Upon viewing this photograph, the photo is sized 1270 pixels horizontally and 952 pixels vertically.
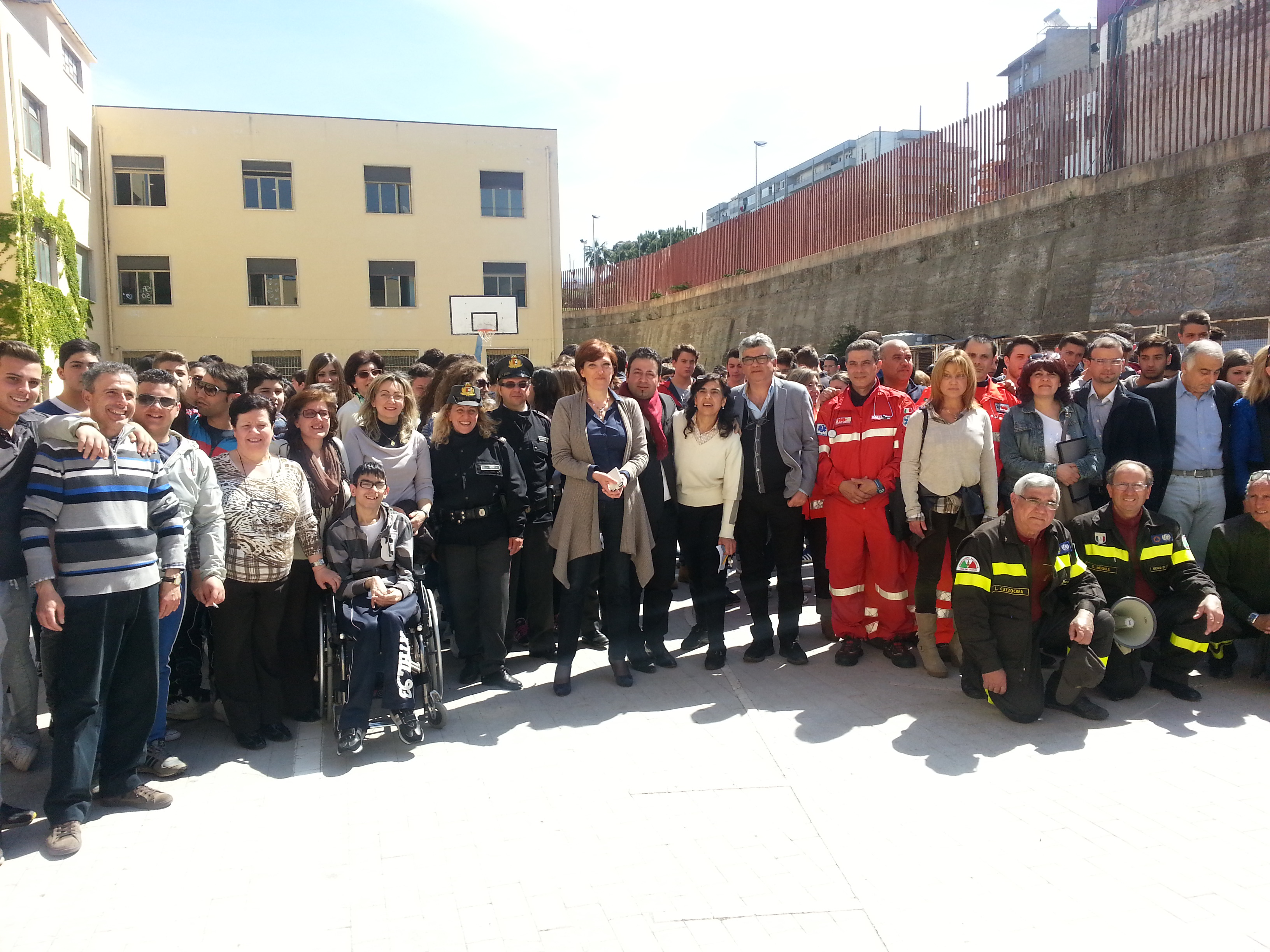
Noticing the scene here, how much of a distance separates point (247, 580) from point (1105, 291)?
49.3 ft

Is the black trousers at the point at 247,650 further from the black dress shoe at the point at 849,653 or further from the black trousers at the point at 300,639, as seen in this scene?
the black dress shoe at the point at 849,653

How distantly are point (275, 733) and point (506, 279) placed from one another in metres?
23.4

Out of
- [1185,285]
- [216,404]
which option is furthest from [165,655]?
[1185,285]

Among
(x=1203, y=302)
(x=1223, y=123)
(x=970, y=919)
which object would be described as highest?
(x=1223, y=123)

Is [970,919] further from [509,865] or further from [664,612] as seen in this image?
[664,612]

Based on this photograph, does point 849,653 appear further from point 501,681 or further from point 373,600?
point 373,600

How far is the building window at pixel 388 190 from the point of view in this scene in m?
25.2

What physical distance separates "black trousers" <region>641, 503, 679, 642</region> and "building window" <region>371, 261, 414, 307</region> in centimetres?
2194

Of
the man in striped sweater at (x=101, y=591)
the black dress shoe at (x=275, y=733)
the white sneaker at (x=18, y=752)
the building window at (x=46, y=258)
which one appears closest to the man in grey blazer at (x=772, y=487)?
the black dress shoe at (x=275, y=733)

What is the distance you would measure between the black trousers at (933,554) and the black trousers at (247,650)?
374 centimetres

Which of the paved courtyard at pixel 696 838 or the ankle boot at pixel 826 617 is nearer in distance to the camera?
the paved courtyard at pixel 696 838

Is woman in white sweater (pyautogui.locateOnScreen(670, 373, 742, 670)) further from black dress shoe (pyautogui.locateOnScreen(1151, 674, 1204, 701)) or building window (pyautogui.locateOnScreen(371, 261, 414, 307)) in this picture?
building window (pyautogui.locateOnScreen(371, 261, 414, 307))

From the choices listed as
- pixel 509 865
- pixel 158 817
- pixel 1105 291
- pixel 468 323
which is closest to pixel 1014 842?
pixel 509 865

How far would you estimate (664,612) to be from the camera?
5.64m
